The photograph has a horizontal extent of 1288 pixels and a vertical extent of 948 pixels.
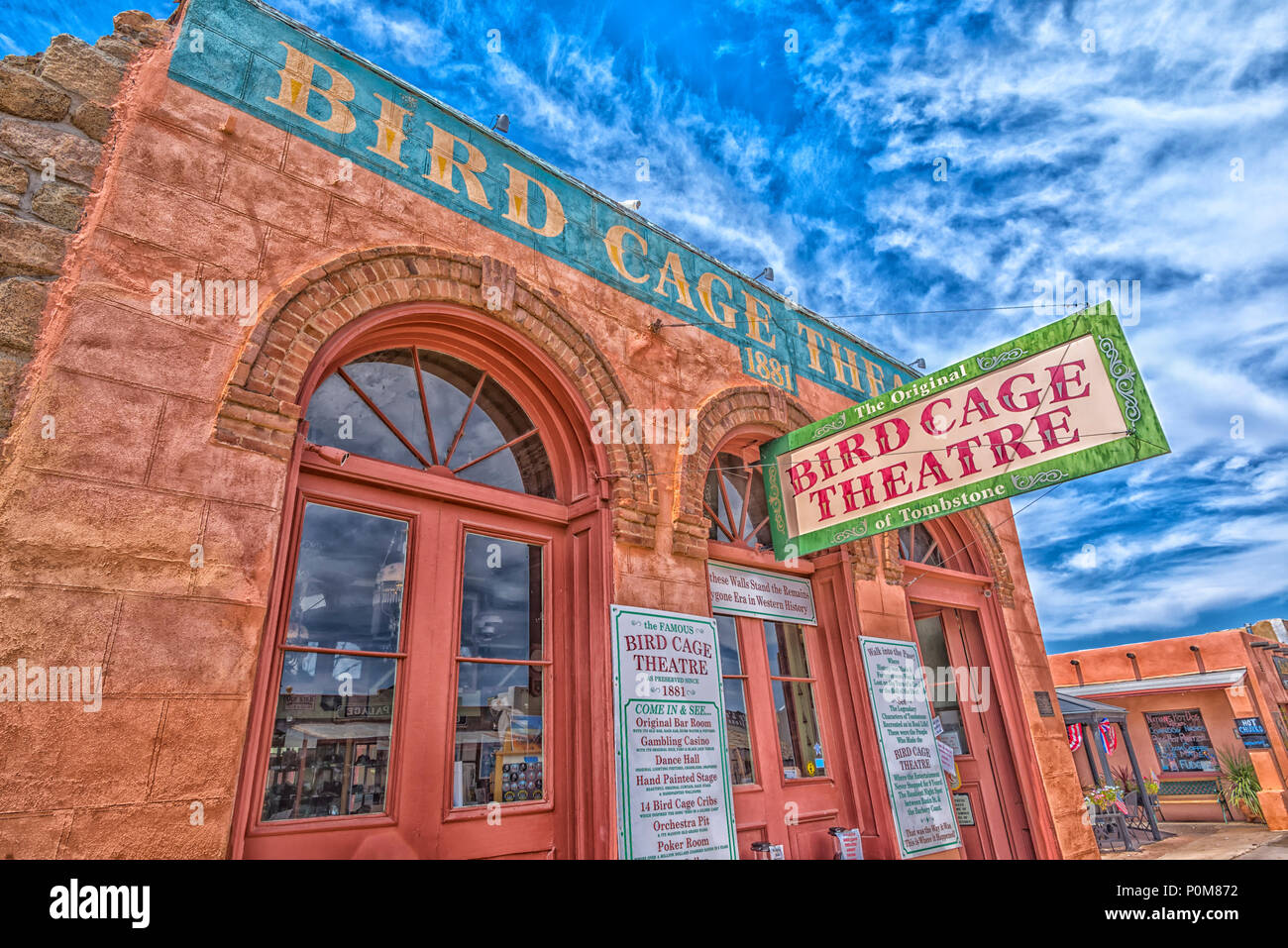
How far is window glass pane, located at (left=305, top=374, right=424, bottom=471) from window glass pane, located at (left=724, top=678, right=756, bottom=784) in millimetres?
2924

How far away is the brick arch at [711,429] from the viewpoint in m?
5.20

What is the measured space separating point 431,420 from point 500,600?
4.24 ft

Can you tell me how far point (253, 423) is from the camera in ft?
11.3

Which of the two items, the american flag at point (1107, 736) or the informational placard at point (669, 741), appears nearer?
the informational placard at point (669, 741)

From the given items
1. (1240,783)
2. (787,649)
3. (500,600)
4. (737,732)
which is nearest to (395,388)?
(500,600)

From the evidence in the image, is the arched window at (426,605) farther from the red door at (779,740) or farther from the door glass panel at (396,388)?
the red door at (779,740)

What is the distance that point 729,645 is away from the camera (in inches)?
215

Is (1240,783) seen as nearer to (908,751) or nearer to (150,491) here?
(908,751)

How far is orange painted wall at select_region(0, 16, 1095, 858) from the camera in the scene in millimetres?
2643

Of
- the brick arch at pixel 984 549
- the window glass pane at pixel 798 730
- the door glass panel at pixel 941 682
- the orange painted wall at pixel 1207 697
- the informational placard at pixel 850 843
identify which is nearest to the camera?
the informational placard at pixel 850 843

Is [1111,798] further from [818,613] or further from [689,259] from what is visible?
[689,259]

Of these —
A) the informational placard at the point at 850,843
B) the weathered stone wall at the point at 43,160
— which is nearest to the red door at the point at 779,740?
the informational placard at the point at 850,843

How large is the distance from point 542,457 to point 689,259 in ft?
9.16

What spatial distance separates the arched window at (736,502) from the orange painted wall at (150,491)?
3340 mm
